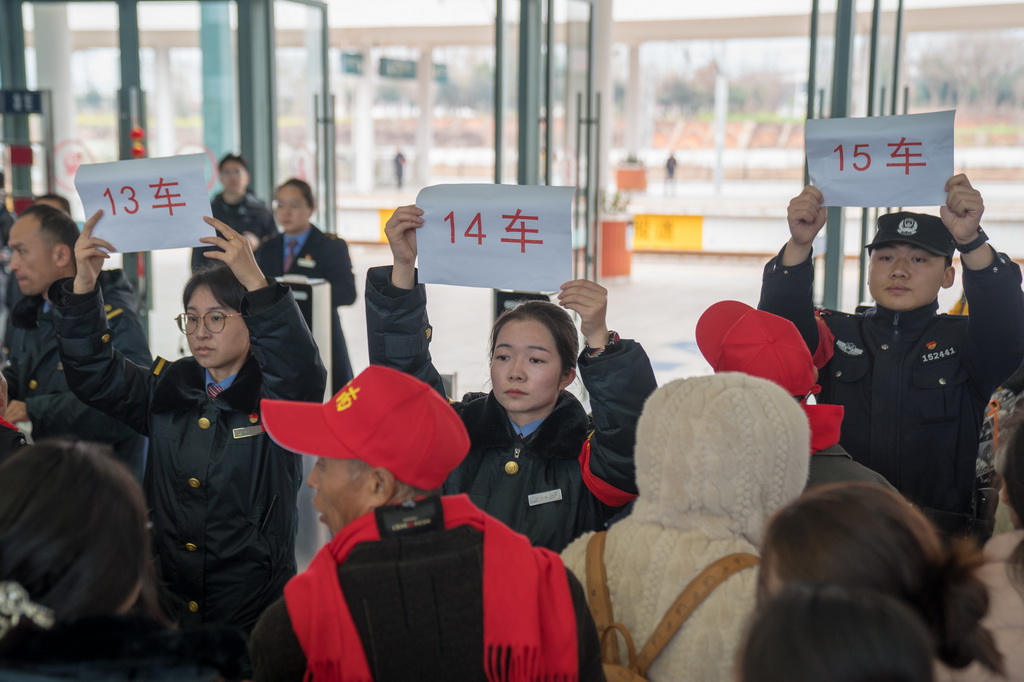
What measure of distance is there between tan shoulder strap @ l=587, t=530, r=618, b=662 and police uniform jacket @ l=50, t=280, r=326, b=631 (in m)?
1.04

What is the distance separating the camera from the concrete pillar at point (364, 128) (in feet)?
82.5

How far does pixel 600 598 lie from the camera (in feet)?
5.51

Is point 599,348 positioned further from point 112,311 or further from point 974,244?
point 112,311

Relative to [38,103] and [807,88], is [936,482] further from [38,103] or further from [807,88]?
[38,103]

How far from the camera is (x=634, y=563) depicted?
166 centimetres

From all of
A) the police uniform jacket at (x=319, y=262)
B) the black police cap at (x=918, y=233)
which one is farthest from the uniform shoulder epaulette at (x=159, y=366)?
the police uniform jacket at (x=319, y=262)

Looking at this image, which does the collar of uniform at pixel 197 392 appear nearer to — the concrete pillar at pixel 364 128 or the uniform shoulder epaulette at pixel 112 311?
the uniform shoulder epaulette at pixel 112 311

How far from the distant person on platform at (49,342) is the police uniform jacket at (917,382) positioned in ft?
6.94

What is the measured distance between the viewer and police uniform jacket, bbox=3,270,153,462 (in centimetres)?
324

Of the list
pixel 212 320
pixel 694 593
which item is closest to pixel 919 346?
pixel 694 593

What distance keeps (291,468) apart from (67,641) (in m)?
1.36

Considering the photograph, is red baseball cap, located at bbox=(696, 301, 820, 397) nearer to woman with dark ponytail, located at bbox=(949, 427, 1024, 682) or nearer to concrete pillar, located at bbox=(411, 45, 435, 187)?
woman with dark ponytail, located at bbox=(949, 427, 1024, 682)

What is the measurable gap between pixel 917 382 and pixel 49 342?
2.75 meters

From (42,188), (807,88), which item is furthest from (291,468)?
(42,188)
